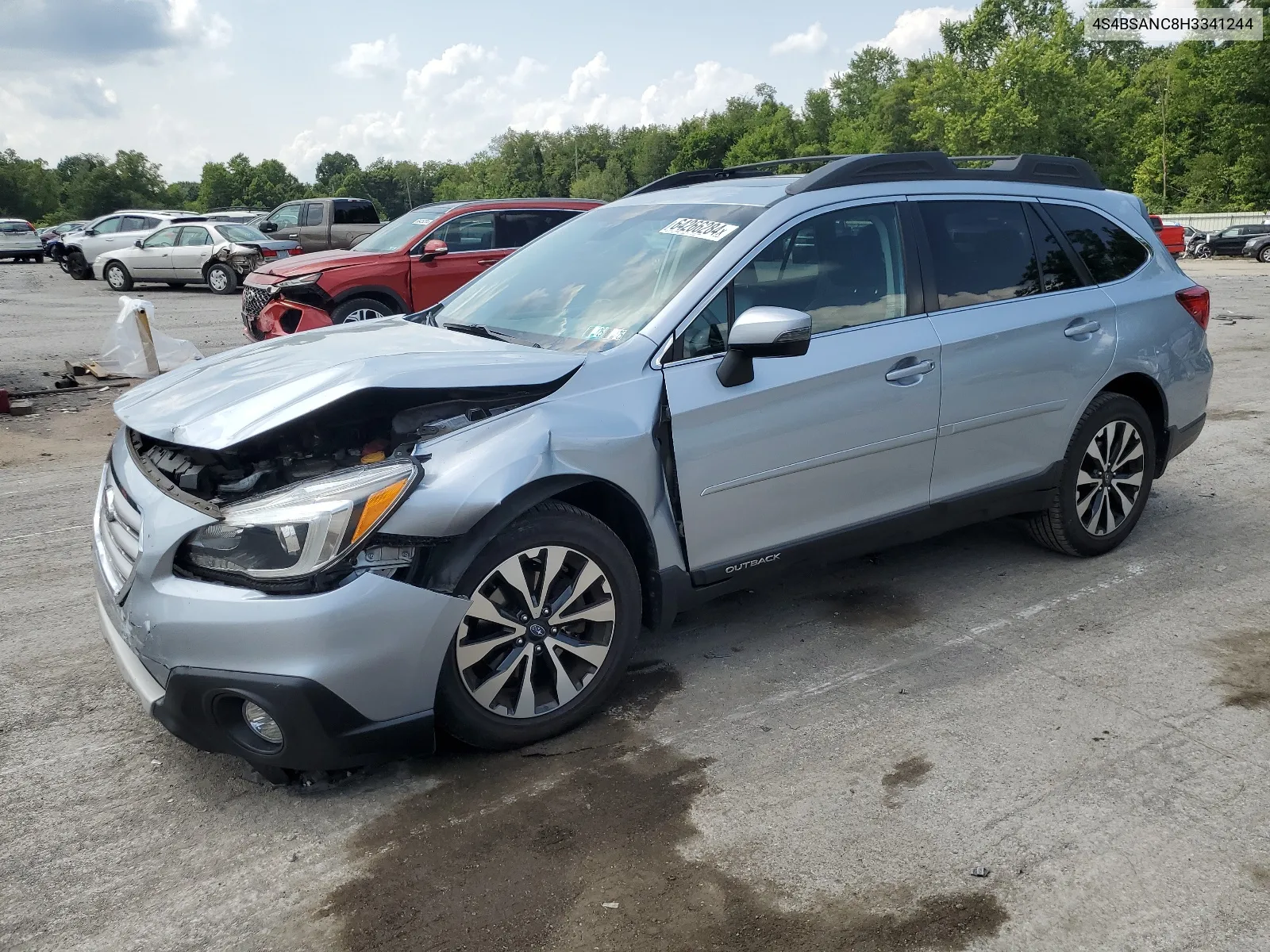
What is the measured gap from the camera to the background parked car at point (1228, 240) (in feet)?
122

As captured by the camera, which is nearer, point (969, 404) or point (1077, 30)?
point (969, 404)

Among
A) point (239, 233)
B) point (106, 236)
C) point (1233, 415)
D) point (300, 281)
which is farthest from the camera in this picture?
point (106, 236)

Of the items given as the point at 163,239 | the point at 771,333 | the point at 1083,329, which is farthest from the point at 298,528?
the point at 163,239

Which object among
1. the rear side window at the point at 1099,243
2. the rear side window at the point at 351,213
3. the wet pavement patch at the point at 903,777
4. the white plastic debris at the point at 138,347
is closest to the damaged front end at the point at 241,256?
the rear side window at the point at 351,213

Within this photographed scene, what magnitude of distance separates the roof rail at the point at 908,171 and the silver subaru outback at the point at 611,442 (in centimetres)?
2

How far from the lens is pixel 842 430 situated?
4.01 m

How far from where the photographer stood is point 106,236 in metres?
28.1

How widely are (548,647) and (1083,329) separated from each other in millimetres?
2988

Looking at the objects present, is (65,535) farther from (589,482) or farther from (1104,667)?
(1104,667)

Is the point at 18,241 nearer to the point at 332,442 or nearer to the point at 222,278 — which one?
the point at 222,278

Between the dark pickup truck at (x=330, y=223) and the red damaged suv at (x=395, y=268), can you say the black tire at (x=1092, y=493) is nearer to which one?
the red damaged suv at (x=395, y=268)

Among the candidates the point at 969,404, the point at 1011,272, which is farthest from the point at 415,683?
the point at 1011,272

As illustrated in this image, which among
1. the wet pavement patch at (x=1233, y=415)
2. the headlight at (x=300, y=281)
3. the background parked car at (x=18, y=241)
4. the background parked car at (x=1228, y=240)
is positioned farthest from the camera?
the background parked car at (x=18, y=241)

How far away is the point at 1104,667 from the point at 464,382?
2648mm
